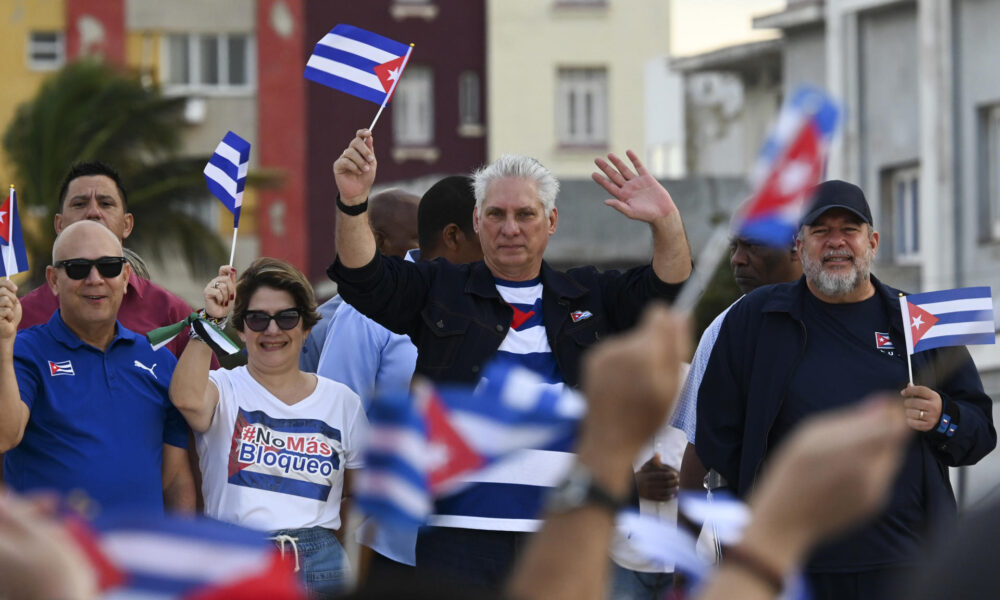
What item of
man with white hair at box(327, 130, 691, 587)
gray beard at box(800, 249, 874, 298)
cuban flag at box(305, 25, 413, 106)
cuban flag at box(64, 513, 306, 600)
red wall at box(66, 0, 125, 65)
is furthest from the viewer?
red wall at box(66, 0, 125, 65)

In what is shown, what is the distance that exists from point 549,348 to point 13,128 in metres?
25.5

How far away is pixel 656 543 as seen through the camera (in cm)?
251

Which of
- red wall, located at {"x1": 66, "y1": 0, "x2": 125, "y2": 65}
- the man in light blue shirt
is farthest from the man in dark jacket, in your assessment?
red wall, located at {"x1": 66, "y1": 0, "x2": 125, "y2": 65}

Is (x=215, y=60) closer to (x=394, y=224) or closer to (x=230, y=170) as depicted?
(x=394, y=224)

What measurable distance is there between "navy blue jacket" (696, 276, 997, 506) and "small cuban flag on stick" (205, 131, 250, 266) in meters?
1.96

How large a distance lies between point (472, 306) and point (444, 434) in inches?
119

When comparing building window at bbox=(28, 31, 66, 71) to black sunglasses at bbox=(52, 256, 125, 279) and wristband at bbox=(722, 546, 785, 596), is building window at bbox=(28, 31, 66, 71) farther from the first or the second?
wristband at bbox=(722, 546, 785, 596)

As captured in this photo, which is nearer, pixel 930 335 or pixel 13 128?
pixel 930 335

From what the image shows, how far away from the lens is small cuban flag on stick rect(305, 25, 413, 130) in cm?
622

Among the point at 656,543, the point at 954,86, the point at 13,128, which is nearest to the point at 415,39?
the point at 13,128

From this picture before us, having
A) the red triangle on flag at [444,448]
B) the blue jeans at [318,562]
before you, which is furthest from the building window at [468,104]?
the red triangle on flag at [444,448]

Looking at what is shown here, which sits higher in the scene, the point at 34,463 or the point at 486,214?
the point at 486,214

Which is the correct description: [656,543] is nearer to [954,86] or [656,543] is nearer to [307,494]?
[307,494]

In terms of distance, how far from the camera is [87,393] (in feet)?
18.4
